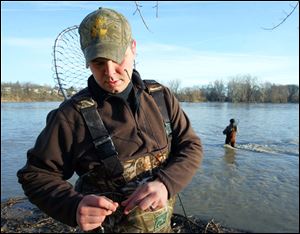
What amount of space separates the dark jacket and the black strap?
0.12ft

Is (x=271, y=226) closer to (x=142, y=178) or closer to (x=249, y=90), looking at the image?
(x=142, y=178)

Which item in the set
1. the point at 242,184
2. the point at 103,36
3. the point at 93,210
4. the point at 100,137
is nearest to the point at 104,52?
the point at 103,36

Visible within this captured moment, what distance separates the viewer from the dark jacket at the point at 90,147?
6.31 feet

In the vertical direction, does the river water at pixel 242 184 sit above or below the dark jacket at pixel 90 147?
below

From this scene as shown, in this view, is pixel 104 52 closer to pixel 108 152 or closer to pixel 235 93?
pixel 108 152

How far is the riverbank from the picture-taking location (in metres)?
8.17

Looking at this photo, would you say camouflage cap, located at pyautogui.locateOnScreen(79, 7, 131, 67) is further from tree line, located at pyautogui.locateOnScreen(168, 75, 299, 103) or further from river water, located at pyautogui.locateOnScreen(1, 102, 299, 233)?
tree line, located at pyautogui.locateOnScreen(168, 75, 299, 103)

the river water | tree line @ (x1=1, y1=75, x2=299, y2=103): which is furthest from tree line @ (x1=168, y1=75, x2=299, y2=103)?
the river water

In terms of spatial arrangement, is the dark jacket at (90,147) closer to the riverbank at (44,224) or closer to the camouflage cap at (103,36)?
the camouflage cap at (103,36)

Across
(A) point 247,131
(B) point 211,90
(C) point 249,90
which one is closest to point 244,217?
(A) point 247,131

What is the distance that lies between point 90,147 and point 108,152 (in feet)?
0.33

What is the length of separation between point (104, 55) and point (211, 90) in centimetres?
9158

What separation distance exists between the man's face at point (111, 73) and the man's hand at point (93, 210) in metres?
Result: 0.60

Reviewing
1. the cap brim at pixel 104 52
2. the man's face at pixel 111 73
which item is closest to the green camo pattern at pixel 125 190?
the man's face at pixel 111 73
